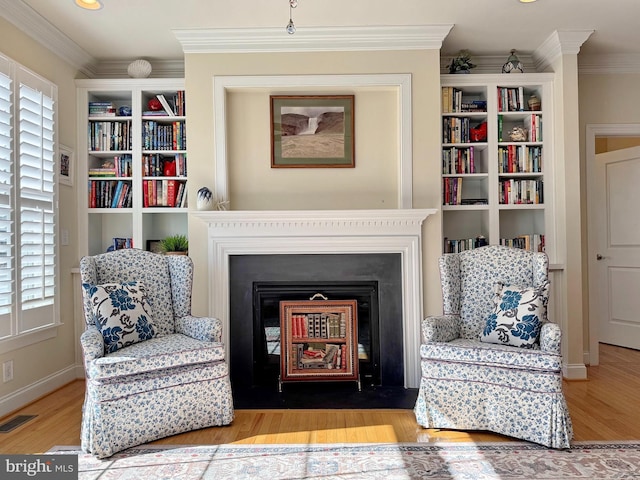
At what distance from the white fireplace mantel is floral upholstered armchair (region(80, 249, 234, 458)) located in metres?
0.45

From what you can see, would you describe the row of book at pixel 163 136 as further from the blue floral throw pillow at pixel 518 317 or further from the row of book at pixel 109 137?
the blue floral throw pillow at pixel 518 317

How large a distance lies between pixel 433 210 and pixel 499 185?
0.87 m

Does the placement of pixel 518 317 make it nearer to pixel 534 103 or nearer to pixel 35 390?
pixel 534 103

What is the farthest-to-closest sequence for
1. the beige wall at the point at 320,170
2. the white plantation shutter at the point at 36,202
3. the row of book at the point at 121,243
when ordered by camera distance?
the row of book at the point at 121,243, the beige wall at the point at 320,170, the white plantation shutter at the point at 36,202

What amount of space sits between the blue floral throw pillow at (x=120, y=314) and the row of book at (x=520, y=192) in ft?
9.55

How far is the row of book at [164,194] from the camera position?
13.6 ft

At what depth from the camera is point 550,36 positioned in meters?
3.88

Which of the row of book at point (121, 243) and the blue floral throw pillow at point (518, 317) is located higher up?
the row of book at point (121, 243)

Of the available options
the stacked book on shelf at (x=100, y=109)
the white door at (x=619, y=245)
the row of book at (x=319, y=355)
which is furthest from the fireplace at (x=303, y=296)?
the white door at (x=619, y=245)

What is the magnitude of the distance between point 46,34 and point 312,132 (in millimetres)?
2050

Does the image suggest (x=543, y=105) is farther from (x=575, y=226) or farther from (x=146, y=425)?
(x=146, y=425)

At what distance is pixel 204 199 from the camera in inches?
144

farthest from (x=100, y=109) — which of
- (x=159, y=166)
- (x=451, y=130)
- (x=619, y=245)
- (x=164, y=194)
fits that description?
(x=619, y=245)

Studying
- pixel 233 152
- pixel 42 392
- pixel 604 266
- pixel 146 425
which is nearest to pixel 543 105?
pixel 604 266
